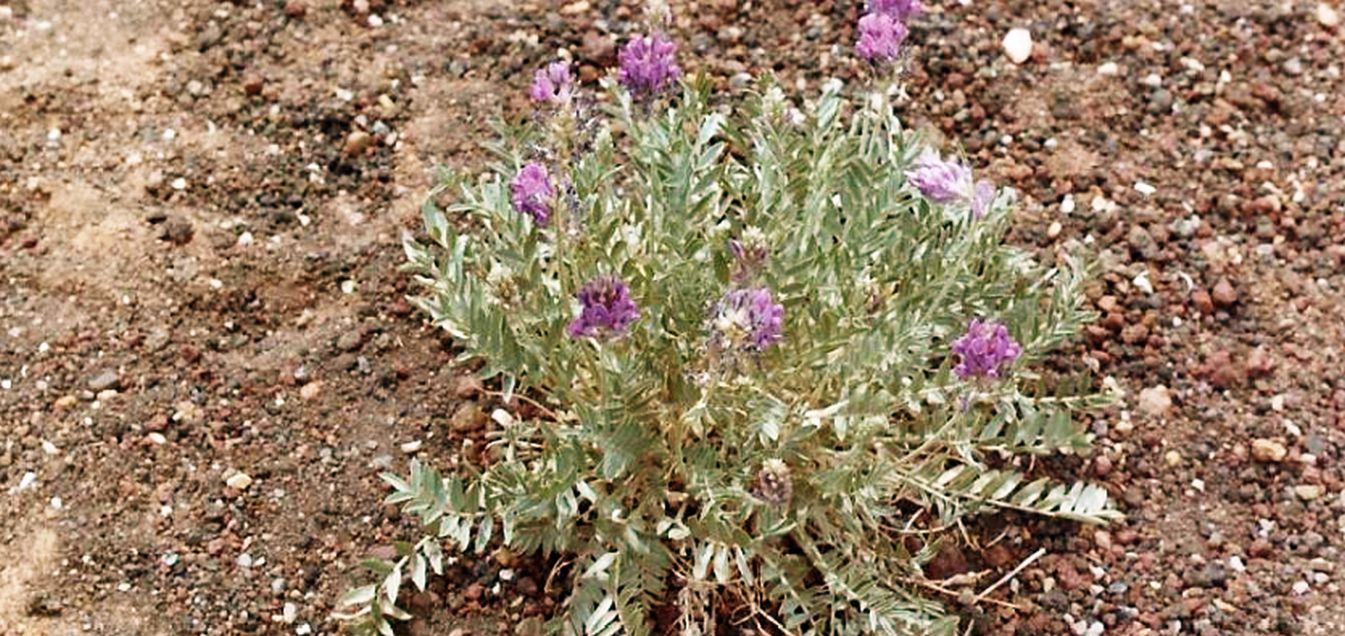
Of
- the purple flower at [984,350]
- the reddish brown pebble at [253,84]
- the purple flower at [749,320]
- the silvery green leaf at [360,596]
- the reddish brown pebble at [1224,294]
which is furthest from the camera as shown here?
the reddish brown pebble at [253,84]

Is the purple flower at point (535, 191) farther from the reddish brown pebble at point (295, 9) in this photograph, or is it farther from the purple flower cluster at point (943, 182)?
the reddish brown pebble at point (295, 9)

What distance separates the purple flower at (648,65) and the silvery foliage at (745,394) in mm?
117

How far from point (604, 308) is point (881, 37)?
646 mm

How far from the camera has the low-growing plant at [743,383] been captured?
3059mm

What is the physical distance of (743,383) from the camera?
294 centimetres

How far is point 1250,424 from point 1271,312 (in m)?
0.31

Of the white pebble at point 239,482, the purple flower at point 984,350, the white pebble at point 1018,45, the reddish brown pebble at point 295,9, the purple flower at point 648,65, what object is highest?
the purple flower at point 648,65

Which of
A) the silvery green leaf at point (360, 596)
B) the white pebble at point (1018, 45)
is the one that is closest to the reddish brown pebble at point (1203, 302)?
the white pebble at point (1018, 45)

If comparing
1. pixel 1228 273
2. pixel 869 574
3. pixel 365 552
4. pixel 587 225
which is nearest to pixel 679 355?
pixel 587 225

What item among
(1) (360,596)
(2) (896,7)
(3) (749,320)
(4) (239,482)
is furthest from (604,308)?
(4) (239,482)

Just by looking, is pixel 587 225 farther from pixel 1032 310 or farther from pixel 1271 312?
pixel 1271 312

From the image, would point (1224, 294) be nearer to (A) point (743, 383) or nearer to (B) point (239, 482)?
(A) point (743, 383)

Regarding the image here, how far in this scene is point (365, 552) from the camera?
11.2 feet

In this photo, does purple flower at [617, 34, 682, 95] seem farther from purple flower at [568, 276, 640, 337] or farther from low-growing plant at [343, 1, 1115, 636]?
purple flower at [568, 276, 640, 337]
